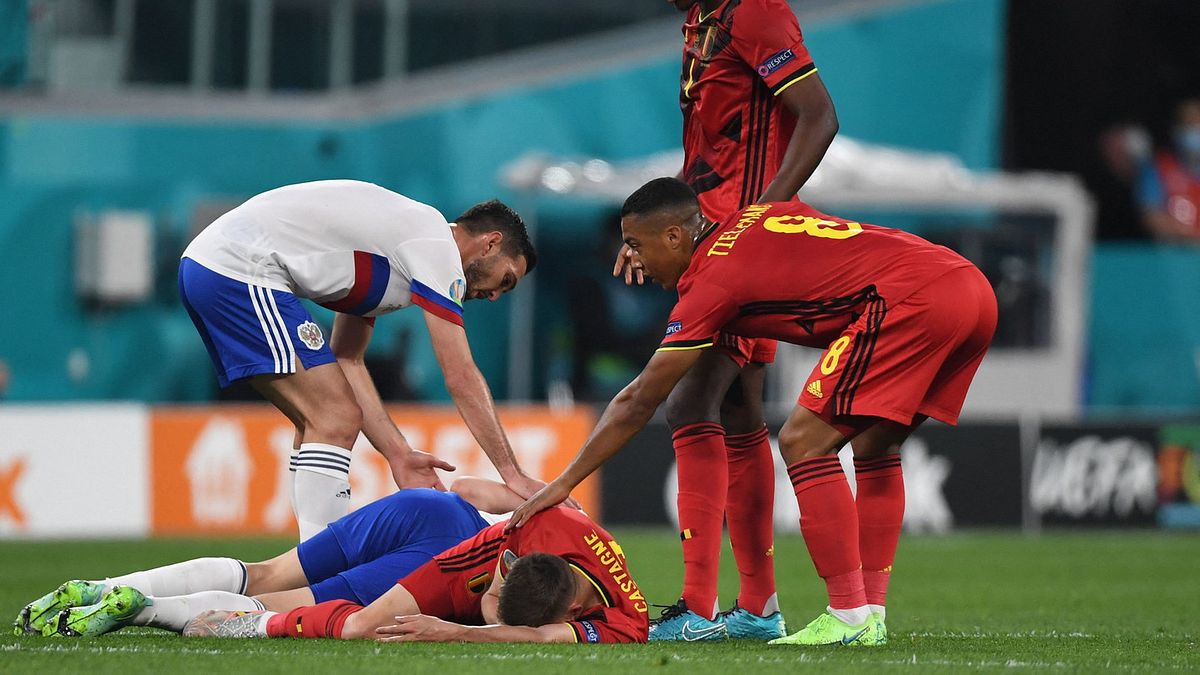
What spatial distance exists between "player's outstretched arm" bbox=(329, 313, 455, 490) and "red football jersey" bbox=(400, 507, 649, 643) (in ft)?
1.71

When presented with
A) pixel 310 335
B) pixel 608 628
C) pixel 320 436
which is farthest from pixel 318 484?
pixel 608 628

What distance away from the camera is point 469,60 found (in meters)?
19.6

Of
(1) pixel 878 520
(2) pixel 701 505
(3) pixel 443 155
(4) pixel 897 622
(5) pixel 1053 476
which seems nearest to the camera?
(1) pixel 878 520

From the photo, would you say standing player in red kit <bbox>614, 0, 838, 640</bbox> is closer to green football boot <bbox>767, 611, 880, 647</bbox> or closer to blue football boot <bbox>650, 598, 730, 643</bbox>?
blue football boot <bbox>650, 598, 730, 643</bbox>

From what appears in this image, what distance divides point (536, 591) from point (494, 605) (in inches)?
13.2

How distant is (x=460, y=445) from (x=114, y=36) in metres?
6.91

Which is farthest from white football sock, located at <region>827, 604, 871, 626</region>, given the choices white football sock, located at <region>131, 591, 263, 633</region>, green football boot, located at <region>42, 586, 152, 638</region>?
green football boot, located at <region>42, 586, 152, 638</region>

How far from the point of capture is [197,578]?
20.5 feet

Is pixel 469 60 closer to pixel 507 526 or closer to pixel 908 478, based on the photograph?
pixel 908 478

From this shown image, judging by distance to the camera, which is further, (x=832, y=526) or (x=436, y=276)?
(x=436, y=276)

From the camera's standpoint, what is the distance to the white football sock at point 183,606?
6031 millimetres

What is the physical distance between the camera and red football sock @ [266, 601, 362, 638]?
6.07 meters

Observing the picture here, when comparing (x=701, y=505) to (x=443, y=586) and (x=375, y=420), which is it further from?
(x=375, y=420)

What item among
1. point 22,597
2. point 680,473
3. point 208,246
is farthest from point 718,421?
point 22,597
